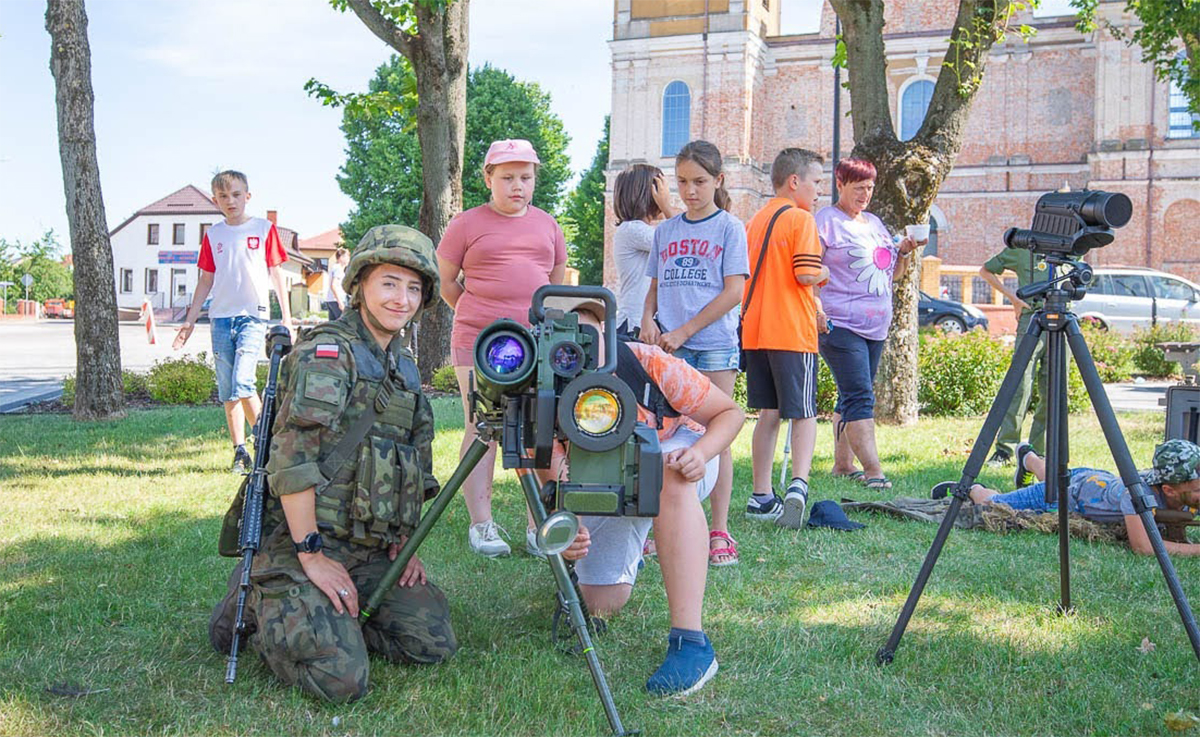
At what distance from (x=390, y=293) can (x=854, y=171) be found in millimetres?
3749

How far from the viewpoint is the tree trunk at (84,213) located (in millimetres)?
10055

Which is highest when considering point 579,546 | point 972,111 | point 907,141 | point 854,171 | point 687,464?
point 972,111

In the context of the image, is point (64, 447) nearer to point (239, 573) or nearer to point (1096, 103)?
point (239, 573)

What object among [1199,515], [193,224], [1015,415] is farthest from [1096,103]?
[193,224]

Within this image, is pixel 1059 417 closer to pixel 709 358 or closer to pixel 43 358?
pixel 709 358

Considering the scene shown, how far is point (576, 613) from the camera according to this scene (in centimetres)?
310

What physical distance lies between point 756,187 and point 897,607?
134 feet

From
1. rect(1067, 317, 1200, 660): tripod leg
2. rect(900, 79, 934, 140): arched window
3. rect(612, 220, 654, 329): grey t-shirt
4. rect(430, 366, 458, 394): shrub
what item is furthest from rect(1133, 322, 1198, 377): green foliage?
rect(900, 79, 934, 140): arched window

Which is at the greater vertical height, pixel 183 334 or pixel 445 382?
pixel 183 334

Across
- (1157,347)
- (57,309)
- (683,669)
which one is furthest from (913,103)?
(57,309)

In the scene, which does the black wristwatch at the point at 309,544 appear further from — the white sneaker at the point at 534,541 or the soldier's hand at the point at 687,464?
the soldier's hand at the point at 687,464

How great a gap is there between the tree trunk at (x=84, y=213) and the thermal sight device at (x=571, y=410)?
26.5ft

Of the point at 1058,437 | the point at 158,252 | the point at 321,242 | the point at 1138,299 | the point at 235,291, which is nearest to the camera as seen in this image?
the point at 1058,437

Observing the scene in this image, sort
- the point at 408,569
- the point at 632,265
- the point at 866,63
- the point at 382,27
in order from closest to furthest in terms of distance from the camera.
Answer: the point at 408,569
the point at 632,265
the point at 866,63
the point at 382,27
